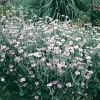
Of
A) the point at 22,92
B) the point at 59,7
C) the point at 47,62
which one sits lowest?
the point at 22,92

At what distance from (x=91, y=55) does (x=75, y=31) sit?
74cm

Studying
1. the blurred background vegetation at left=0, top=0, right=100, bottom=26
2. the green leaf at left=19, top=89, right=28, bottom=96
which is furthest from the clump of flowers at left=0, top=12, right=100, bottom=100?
the blurred background vegetation at left=0, top=0, right=100, bottom=26

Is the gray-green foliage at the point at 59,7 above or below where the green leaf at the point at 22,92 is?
above

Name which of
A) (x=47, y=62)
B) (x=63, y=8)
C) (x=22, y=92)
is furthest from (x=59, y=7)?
(x=22, y=92)

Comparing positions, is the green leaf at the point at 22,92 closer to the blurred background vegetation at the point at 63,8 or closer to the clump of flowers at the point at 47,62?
the clump of flowers at the point at 47,62

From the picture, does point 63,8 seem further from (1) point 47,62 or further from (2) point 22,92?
(2) point 22,92

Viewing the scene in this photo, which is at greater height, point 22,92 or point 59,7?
point 59,7

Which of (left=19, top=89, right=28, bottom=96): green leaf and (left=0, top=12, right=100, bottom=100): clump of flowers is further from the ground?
(left=0, top=12, right=100, bottom=100): clump of flowers

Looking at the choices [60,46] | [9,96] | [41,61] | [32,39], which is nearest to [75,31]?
[60,46]

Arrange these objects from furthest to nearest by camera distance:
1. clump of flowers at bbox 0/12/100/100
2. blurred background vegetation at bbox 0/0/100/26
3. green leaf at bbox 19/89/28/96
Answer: blurred background vegetation at bbox 0/0/100/26
green leaf at bbox 19/89/28/96
clump of flowers at bbox 0/12/100/100

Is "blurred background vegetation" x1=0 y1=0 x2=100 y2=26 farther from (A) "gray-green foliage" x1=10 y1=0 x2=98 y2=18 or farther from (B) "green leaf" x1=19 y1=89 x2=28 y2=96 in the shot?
(B) "green leaf" x1=19 y1=89 x2=28 y2=96

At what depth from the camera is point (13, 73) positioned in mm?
4285

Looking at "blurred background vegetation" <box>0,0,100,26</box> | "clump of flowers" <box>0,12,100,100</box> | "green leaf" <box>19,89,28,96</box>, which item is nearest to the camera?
"clump of flowers" <box>0,12,100,100</box>

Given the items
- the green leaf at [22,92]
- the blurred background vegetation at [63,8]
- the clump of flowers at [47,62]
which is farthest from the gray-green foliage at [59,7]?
the green leaf at [22,92]
